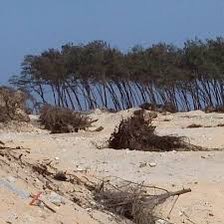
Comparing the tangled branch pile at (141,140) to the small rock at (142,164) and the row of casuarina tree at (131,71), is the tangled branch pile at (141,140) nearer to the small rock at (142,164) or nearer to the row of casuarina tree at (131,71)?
the small rock at (142,164)

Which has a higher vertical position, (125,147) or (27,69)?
(27,69)

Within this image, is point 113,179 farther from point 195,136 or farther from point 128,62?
point 128,62

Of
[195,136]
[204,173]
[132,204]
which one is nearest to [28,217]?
[132,204]

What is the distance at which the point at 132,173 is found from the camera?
36.6 ft

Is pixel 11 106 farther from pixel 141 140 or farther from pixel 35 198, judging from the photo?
pixel 35 198

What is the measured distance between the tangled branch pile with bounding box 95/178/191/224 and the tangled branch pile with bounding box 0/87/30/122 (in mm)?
13287

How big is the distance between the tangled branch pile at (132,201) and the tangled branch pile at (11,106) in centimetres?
1329

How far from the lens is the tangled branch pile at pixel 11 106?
22.1 metres

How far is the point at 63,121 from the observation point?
2073cm

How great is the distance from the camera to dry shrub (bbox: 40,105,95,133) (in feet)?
67.7

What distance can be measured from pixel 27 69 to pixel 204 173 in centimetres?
3722

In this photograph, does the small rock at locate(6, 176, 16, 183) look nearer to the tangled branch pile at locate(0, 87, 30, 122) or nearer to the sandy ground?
the sandy ground

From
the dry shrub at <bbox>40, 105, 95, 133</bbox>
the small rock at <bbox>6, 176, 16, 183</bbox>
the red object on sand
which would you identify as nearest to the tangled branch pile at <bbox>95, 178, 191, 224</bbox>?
the red object on sand

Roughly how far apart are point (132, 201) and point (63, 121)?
12483 mm
